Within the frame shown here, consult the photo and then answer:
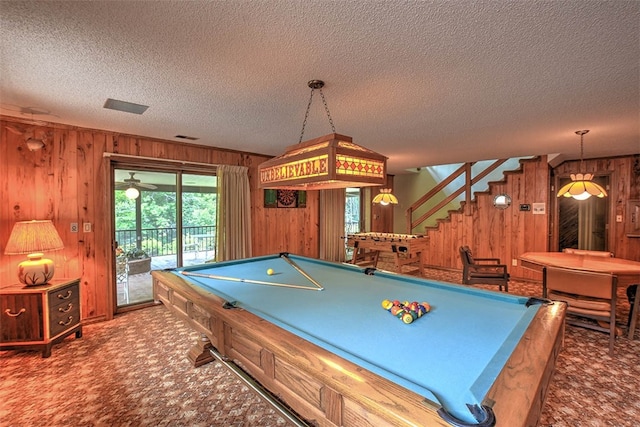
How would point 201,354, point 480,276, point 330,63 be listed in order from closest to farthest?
point 330,63 < point 201,354 < point 480,276

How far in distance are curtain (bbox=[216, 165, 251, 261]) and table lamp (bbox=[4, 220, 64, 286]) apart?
191 centimetres

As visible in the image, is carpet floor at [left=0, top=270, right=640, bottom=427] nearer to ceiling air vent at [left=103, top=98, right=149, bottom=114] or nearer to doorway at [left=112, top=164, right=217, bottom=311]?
doorway at [left=112, top=164, right=217, bottom=311]

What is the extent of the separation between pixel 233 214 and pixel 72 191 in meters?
1.94

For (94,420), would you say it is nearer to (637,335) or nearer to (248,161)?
(248,161)

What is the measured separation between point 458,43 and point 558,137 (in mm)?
3125

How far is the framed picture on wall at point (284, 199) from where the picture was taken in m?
5.16

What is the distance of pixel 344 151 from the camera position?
A: 173 cm

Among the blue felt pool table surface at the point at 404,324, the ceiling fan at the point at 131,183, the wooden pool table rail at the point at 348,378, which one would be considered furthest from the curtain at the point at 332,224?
the wooden pool table rail at the point at 348,378

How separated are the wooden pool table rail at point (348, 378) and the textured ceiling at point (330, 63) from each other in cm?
152

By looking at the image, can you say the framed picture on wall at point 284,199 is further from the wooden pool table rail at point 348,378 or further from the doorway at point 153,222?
the wooden pool table rail at point 348,378

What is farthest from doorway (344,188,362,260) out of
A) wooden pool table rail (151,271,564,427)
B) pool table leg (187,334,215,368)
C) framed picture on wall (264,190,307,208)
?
wooden pool table rail (151,271,564,427)

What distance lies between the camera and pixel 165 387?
Result: 2.19m

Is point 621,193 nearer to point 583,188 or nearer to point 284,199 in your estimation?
point 583,188

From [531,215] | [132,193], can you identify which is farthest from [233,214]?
[531,215]
